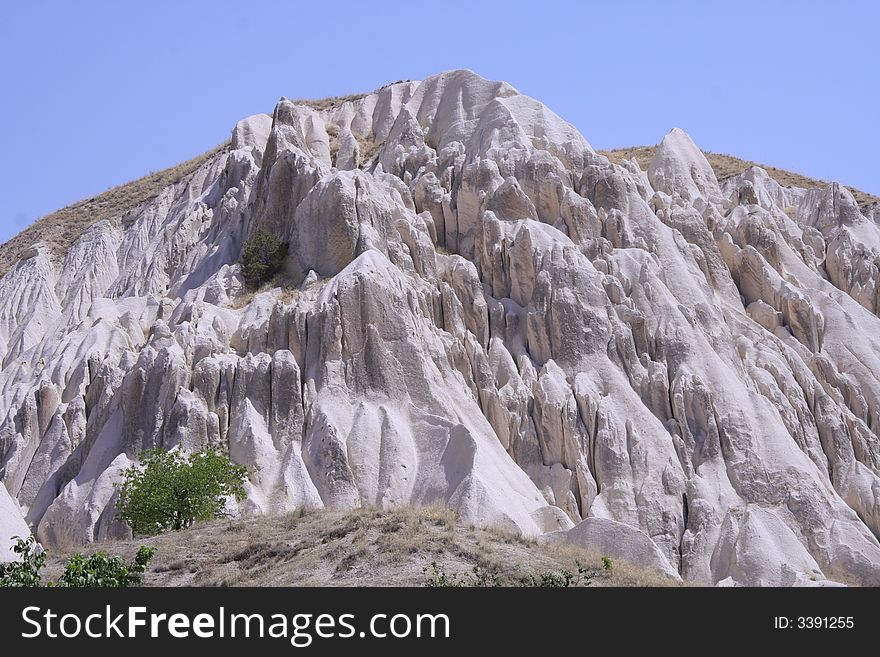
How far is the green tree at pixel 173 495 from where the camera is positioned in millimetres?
33062

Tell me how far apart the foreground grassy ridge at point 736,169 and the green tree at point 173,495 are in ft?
127

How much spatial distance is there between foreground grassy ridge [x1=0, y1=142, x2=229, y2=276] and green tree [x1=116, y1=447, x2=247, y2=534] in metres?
37.2

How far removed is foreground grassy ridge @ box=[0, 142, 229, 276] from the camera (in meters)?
70.8

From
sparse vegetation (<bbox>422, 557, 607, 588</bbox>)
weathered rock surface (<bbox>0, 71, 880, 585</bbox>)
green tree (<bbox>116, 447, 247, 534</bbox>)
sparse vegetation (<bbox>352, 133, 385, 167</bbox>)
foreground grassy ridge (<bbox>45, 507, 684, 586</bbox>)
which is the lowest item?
sparse vegetation (<bbox>422, 557, 607, 588</bbox>)

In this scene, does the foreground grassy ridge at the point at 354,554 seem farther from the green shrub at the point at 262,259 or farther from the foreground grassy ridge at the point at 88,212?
the foreground grassy ridge at the point at 88,212

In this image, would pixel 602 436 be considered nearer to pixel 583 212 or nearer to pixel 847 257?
pixel 583 212

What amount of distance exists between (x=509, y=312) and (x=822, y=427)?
40.4ft

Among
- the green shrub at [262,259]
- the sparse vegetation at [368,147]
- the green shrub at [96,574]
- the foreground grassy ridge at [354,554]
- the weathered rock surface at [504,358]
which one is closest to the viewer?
the green shrub at [96,574]

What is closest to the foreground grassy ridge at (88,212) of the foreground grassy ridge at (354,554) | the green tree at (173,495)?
the green tree at (173,495)

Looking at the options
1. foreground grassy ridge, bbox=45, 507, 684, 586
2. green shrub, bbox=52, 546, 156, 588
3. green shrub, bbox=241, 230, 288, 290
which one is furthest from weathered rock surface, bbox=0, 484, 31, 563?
green shrub, bbox=241, 230, 288, 290

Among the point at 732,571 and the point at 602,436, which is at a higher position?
the point at 602,436

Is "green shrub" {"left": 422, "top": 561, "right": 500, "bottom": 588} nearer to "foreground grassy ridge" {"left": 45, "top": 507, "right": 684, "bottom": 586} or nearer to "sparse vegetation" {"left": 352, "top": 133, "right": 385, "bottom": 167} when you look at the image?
"foreground grassy ridge" {"left": 45, "top": 507, "right": 684, "bottom": 586}

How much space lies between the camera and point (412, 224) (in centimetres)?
4834
